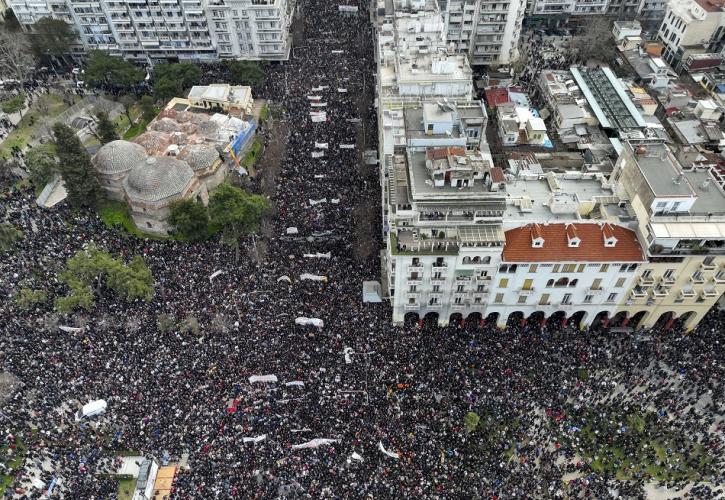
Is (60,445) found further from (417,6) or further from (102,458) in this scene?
(417,6)

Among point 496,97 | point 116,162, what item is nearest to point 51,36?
point 116,162

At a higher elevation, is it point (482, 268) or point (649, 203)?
point (649, 203)

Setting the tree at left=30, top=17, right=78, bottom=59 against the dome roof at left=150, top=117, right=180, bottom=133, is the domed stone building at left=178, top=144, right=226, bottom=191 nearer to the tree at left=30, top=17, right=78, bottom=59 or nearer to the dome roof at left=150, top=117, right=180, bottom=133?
the dome roof at left=150, top=117, right=180, bottom=133

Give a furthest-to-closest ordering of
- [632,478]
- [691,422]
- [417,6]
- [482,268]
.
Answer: [417,6]
[482,268]
[691,422]
[632,478]

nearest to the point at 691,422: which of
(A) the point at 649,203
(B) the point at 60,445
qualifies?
(A) the point at 649,203

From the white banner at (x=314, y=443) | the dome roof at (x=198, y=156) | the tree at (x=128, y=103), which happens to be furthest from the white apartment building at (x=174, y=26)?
the white banner at (x=314, y=443)

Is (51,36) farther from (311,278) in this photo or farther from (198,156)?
(311,278)

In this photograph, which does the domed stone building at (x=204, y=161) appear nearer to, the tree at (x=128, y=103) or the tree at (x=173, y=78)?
the tree at (x=173, y=78)
